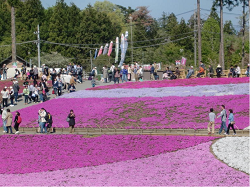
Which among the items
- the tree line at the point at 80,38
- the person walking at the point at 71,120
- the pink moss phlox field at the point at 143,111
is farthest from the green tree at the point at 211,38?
the person walking at the point at 71,120

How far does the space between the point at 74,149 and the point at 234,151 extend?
8.26m

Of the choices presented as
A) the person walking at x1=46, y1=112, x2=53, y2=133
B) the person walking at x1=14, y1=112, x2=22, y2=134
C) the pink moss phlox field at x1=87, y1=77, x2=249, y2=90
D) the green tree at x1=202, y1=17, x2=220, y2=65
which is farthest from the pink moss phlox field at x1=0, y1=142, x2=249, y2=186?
the green tree at x1=202, y1=17, x2=220, y2=65

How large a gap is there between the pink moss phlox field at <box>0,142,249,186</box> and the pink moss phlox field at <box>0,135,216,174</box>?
0.98 meters

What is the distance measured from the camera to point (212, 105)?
116 feet

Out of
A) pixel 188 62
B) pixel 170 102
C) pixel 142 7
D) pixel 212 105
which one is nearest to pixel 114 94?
pixel 170 102

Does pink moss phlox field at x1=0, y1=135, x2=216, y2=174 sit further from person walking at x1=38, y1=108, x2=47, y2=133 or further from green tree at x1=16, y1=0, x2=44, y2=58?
green tree at x1=16, y1=0, x2=44, y2=58

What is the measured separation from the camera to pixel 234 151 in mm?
23484

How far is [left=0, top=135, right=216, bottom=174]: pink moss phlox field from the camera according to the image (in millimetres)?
23109

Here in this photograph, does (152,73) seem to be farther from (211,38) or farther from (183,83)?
(211,38)

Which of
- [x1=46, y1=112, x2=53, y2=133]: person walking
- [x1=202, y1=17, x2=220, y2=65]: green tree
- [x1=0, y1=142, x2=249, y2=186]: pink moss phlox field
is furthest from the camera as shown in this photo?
[x1=202, y1=17, x2=220, y2=65]: green tree

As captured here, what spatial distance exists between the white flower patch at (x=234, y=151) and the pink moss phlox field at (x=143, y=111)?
3924 millimetres

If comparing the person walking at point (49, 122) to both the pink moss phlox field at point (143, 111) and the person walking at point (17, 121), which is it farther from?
the pink moss phlox field at point (143, 111)

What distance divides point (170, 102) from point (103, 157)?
46.3 ft

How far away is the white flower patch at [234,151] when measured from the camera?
70.2ft
